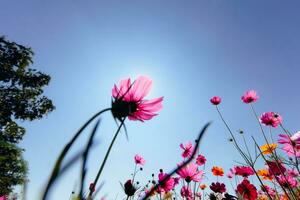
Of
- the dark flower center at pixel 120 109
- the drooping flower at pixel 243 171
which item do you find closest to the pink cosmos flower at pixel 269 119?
the drooping flower at pixel 243 171

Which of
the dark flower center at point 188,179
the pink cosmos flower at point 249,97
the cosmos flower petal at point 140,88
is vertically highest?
the pink cosmos flower at point 249,97

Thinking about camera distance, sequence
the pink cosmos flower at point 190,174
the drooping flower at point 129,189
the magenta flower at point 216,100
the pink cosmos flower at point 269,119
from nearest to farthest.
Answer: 1. the drooping flower at point 129,189
2. the pink cosmos flower at point 190,174
3. the pink cosmos flower at point 269,119
4. the magenta flower at point 216,100

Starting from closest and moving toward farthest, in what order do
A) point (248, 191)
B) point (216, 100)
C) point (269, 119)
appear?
point (248, 191) < point (269, 119) < point (216, 100)

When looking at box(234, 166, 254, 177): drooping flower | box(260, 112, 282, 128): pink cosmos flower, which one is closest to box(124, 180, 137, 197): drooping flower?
box(234, 166, 254, 177): drooping flower

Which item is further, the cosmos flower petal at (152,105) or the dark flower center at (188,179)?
the dark flower center at (188,179)

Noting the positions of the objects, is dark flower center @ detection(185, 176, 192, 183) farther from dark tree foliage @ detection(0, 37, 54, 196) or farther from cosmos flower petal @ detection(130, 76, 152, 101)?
dark tree foliage @ detection(0, 37, 54, 196)

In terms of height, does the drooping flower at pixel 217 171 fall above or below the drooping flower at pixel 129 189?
above

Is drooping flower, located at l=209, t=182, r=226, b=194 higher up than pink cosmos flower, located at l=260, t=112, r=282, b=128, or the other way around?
pink cosmos flower, located at l=260, t=112, r=282, b=128

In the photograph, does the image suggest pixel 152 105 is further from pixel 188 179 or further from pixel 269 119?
pixel 269 119

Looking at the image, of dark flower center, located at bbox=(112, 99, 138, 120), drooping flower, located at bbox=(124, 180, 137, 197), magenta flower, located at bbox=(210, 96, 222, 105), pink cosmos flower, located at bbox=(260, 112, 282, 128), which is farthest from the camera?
magenta flower, located at bbox=(210, 96, 222, 105)

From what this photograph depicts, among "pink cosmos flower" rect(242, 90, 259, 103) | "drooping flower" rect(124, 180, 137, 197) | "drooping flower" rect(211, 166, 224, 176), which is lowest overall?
"drooping flower" rect(124, 180, 137, 197)

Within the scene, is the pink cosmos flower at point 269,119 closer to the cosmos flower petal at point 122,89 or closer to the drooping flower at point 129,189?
the drooping flower at point 129,189

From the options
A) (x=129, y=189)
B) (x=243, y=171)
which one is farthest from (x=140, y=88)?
(x=243, y=171)

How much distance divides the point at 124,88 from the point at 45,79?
39.5ft
